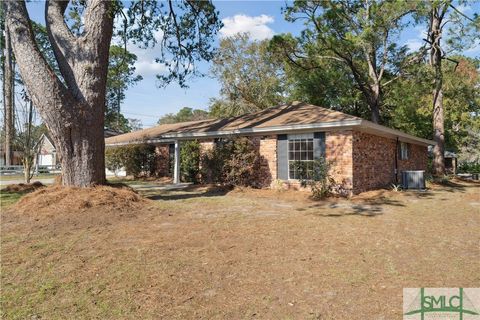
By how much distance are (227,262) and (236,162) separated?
9.23 m

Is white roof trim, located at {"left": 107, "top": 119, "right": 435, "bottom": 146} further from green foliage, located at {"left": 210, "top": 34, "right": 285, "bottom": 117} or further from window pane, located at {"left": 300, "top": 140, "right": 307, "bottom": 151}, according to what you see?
green foliage, located at {"left": 210, "top": 34, "right": 285, "bottom": 117}

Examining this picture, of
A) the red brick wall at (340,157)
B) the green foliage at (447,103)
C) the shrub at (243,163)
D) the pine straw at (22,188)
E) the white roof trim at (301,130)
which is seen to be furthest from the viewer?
the green foliage at (447,103)

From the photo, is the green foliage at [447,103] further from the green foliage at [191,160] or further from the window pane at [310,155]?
the green foliage at [191,160]

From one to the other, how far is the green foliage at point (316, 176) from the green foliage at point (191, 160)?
5.32 m

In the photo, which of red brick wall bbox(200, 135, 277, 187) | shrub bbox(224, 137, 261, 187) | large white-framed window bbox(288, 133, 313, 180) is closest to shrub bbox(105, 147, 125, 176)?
shrub bbox(224, 137, 261, 187)

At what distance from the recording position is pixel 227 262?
15.0ft

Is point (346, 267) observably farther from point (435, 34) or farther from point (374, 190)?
point (435, 34)

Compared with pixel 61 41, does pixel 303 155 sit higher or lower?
lower

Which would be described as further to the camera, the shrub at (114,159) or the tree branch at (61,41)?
the shrub at (114,159)

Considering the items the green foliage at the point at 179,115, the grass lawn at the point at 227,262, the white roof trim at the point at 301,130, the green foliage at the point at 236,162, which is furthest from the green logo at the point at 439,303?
the green foliage at the point at 179,115

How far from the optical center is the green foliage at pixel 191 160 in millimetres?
15828

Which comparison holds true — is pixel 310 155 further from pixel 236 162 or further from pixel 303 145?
pixel 236 162

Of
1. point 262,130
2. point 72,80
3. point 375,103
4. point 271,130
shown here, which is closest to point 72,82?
point 72,80

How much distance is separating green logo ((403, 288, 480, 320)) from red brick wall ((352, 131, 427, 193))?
26.5 ft
